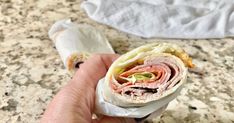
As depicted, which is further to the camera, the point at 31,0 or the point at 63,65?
the point at 31,0

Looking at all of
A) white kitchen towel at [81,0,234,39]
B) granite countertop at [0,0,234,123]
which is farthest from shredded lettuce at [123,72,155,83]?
white kitchen towel at [81,0,234,39]

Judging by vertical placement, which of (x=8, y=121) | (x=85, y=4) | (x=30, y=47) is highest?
(x=85, y=4)

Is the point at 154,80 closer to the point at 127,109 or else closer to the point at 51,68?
the point at 127,109

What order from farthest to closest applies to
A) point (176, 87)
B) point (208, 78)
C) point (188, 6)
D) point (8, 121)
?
point (188, 6), point (208, 78), point (8, 121), point (176, 87)

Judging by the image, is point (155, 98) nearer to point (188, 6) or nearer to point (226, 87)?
point (226, 87)

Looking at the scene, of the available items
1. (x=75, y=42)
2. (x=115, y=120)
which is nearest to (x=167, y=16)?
(x=75, y=42)

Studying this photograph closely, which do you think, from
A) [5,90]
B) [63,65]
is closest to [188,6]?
[63,65]
